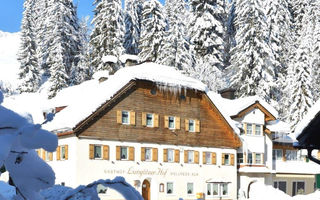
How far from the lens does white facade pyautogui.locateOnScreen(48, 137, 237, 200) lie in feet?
108

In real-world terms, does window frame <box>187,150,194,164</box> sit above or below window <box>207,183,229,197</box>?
above

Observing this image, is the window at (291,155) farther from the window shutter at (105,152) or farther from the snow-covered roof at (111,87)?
the window shutter at (105,152)

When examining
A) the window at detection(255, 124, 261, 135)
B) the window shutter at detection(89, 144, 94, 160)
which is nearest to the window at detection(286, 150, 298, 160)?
the window at detection(255, 124, 261, 135)

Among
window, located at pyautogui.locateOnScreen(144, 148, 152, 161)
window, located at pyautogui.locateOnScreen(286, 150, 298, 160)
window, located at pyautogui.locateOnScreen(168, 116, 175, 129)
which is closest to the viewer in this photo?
window, located at pyautogui.locateOnScreen(144, 148, 152, 161)

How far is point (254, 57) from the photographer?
55.4 m

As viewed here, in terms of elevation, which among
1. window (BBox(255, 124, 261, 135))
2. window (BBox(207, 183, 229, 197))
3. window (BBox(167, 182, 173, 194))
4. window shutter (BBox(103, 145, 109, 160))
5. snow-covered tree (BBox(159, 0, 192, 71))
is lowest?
window (BBox(207, 183, 229, 197))

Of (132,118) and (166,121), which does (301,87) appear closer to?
(166,121)

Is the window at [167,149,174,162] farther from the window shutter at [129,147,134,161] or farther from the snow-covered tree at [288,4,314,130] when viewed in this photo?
the snow-covered tree at [288,4,314,130]

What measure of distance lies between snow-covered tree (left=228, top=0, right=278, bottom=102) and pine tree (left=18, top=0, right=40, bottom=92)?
27.8 m

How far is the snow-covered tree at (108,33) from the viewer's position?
58.9 metres

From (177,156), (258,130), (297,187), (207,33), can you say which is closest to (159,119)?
(177,156)

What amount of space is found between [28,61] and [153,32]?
1923 centimetres

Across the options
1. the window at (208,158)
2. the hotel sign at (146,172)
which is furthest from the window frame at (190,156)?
the window at (208,158)

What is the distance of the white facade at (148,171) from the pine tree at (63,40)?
24947mm
